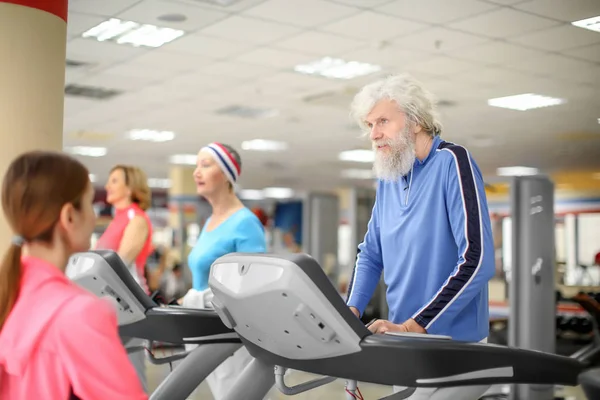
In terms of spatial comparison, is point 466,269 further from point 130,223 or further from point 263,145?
point 263,145

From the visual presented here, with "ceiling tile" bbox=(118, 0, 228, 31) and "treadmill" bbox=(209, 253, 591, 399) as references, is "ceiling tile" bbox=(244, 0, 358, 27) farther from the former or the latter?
"treadmill" bbox=(209, 253, 591, 399)

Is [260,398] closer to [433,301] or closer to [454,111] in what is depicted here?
[433,301]

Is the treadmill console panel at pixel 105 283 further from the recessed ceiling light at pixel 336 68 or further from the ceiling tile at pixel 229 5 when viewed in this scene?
the recessed ceiling light at pixel 336 68

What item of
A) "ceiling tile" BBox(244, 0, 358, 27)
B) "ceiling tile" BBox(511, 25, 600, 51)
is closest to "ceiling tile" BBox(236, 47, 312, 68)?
"ceiling tile" BBox(244, 0, 358, 27)

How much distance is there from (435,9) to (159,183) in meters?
16.6

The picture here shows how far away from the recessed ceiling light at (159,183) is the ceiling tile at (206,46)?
525 inches

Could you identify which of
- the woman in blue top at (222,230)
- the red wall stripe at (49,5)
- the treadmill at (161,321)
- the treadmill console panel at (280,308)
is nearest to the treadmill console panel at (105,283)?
the treadmill at (161,321)

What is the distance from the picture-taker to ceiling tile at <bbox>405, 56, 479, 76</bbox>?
6898mm

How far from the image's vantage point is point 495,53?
6629mm

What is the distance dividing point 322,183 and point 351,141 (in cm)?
871

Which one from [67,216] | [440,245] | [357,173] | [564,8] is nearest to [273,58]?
[564,8]

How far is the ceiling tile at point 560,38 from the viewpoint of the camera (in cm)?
593

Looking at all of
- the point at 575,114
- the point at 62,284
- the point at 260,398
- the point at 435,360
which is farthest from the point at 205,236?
the point at 575,114

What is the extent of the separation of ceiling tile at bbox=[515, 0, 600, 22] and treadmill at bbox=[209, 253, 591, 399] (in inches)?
161
